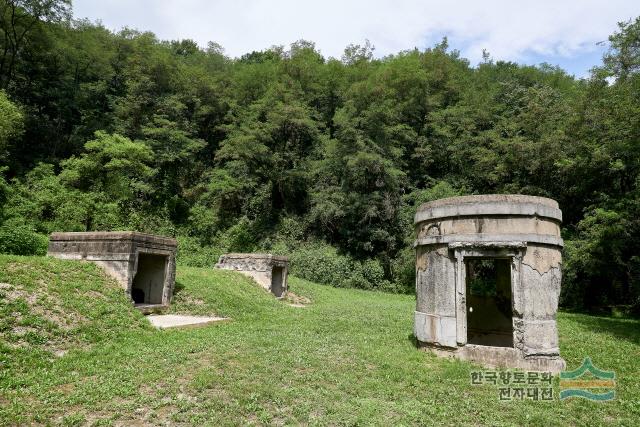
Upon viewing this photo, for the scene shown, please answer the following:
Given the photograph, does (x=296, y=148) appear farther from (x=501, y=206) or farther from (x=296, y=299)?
(x=501, y=206)

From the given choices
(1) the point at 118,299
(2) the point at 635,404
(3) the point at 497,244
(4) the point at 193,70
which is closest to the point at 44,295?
(1) the point at 118,299

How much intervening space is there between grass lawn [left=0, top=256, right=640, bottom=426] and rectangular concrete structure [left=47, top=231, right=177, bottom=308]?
1.55 ft

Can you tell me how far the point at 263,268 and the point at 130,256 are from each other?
723 cm

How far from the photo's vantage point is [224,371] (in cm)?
648

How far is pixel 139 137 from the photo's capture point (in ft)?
98.8

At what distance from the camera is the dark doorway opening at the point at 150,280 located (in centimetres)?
1246

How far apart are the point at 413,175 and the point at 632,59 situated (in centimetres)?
1596

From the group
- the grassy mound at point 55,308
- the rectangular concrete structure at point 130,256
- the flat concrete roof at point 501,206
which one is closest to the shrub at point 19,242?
the rectangular concrete structure at point 130,256

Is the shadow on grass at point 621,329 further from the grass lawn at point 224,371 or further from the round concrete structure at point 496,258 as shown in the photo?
the round concrete structure at point 496,258

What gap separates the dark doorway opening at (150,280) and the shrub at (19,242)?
5833 mm

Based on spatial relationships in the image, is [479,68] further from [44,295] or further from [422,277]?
[44,295]
